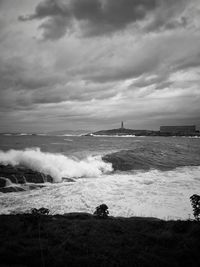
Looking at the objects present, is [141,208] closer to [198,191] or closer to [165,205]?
[165,205]

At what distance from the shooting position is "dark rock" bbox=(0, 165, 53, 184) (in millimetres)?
17828

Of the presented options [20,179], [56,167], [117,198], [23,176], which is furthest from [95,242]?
[56,167]

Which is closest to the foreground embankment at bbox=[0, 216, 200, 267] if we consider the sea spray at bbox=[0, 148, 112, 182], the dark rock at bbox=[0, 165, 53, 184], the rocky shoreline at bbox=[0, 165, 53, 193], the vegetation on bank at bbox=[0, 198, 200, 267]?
the vegetation on bank at bbox=[0, 198, 200, 267]

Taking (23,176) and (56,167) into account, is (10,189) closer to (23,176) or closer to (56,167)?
(23,176)

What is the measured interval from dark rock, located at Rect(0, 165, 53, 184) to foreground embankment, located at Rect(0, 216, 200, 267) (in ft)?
36.5

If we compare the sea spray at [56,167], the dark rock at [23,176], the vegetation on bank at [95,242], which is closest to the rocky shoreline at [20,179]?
the dark rock at [23,176]

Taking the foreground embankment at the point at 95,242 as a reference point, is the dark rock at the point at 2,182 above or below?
below

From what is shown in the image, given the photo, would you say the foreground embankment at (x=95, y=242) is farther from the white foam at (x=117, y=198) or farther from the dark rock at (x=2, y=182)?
the dark rock at (x=2, y=182)

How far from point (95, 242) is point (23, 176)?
1526 cm

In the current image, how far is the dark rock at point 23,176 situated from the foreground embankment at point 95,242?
11.1m

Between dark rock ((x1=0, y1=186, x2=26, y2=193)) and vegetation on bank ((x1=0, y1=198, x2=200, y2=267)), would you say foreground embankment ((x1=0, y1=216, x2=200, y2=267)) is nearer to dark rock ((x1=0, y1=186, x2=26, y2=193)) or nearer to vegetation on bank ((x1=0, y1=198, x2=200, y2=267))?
vegetation on bank ((x1=0, y1=198, x2=200, y2=267))

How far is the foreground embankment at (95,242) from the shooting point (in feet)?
14.9

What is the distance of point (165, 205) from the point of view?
11.8m

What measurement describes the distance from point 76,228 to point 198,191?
12.2 m
